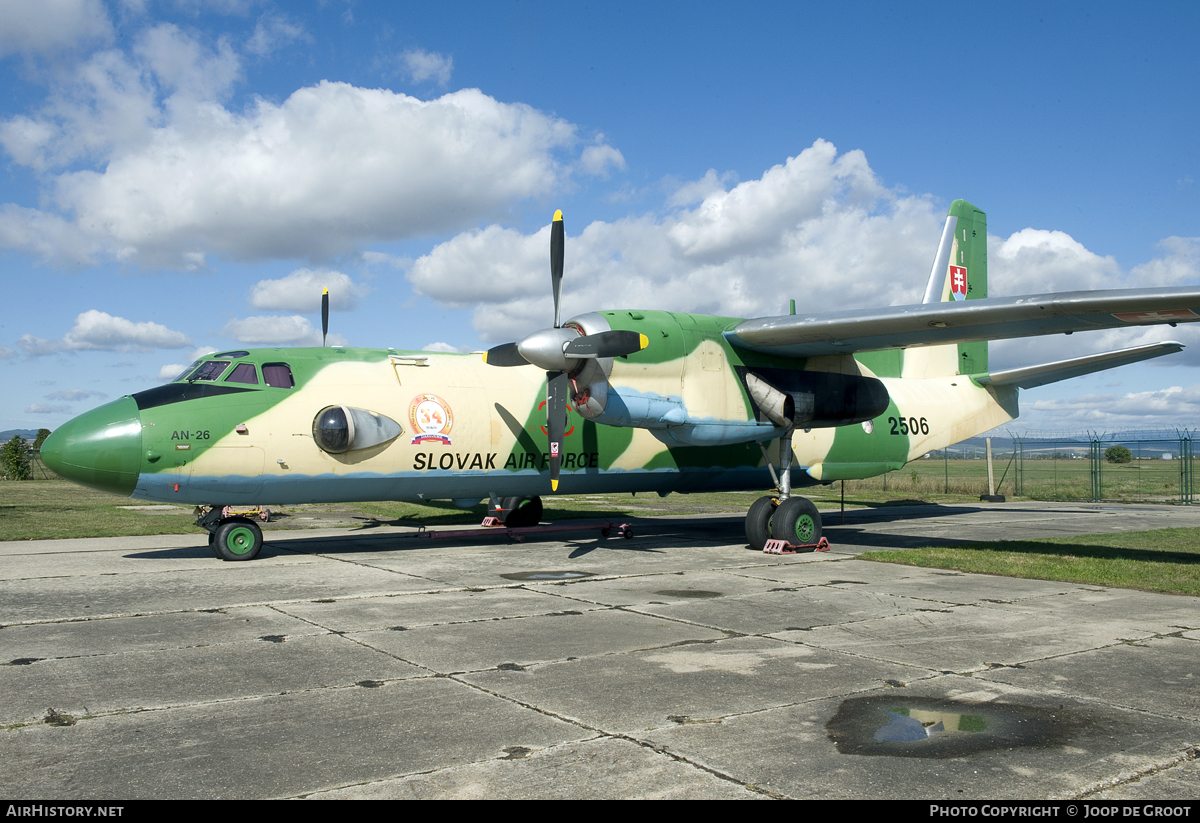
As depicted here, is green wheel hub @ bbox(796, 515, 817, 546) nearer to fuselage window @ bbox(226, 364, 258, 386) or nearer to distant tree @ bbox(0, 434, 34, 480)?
fuselage window @ bbox(226, 364, 258, 386)

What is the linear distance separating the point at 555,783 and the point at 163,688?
373 centimetres

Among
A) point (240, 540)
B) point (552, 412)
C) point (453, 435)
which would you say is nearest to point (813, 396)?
point (552, 412)

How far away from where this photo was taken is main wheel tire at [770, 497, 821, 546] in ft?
51.0

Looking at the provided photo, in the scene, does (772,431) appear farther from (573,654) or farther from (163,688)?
(163,688)

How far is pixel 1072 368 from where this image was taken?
19188 millimetres

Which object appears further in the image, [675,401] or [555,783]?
[675,401]

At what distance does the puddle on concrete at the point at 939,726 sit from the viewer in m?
5.24

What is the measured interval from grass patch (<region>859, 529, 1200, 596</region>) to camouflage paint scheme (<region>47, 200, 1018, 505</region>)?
363 cm

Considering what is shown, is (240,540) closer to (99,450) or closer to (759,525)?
(99,450)

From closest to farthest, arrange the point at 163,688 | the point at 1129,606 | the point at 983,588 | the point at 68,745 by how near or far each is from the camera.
A: the point at 68,745 → the point at 163,688 → the point at 1129,606 → the point at 983,588

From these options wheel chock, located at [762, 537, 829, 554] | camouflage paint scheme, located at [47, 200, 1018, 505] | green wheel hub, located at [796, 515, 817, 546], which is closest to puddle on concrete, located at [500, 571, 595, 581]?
camouflage paint scheme, located at [47, 200, 1018, 505]

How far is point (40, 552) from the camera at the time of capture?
51.3 feet

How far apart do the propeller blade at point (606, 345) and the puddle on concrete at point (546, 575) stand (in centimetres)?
339

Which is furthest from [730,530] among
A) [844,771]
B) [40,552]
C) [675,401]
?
[844,771]
